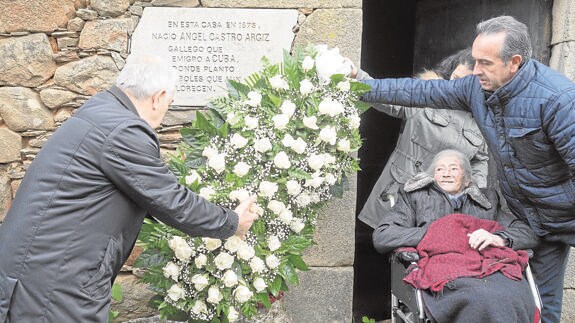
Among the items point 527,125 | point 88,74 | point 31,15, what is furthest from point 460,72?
point 31,15

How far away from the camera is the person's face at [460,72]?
11.8 feet

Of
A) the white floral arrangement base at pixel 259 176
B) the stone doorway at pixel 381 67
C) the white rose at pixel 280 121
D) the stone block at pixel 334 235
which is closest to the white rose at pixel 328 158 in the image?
the white floral arrangement base at pixel 259 176

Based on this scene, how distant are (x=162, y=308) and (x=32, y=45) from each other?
1.80 m

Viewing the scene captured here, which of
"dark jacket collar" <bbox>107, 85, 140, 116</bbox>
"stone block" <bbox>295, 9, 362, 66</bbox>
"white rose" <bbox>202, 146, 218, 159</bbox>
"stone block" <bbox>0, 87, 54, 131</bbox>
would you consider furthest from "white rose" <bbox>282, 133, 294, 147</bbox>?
"stone block" <bbox>0, 87, 54, 131</bbox>

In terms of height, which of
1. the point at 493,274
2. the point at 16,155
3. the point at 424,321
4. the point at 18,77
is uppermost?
the point at 18,77

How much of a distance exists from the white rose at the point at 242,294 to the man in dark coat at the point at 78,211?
62cm

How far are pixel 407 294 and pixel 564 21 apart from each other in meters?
2.10

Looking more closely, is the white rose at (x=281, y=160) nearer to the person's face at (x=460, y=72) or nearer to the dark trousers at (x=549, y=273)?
the person's face at (x=460, y=72)

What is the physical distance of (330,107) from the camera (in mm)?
3045

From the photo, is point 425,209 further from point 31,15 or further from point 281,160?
point 31,15

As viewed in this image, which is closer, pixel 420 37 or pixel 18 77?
pixel 18 77

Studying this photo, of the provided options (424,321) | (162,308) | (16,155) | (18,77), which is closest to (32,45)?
(18,77)

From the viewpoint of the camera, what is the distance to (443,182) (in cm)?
346

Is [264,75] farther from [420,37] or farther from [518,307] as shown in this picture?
[420,37]
